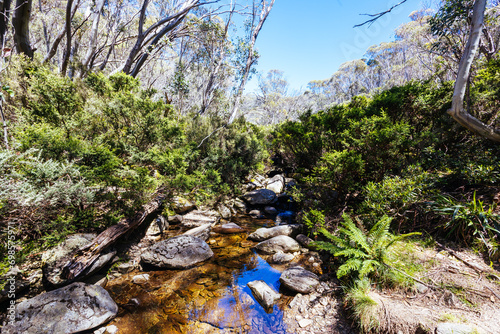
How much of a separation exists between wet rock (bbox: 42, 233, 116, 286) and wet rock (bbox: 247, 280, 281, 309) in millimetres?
2986

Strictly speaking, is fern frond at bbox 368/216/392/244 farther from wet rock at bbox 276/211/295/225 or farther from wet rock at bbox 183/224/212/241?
wet rock at bbox 183/224/212/241

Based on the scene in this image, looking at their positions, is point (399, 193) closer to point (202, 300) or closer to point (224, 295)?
point (224, 295)

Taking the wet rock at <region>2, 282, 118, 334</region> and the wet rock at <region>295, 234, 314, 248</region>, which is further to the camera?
the wet rock at <region>295, 234, 314, 248</region>

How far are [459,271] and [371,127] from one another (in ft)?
10.8

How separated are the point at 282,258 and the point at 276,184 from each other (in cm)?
617

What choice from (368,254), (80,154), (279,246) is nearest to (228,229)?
(279,246)

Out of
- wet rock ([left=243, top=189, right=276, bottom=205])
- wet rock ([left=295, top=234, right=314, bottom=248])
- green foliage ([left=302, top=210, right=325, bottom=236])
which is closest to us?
green foliage ([left=302, top=210, right=325, bottom=236])

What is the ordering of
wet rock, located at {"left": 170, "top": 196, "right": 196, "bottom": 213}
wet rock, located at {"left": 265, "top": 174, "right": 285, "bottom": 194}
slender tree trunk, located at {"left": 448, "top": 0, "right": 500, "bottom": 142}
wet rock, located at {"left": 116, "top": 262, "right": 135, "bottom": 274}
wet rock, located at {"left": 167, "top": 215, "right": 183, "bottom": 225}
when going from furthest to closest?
wet rock, located at {"left": 265, "top": 174, "right": 285, "bottom": 194} → wet rock, located at {"left": 170, "top": 196, "right": 196, "bottom": 213} → wet rock, located at {"left": 167, "top": 215, "right": 183, "bottom": 225} → wet rock, located at {"left": 116, "top": 262, "right": 135, "bottom": 274} → slender tree trunk, located at {"left": 448, "top": 0, "right": 500, "bottom": 142}

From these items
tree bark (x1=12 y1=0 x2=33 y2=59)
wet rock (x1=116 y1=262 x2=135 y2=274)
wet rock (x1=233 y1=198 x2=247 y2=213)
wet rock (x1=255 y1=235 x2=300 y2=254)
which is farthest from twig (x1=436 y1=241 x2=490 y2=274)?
tree bark (x1=12 y1=0 x2=33 y2=59)

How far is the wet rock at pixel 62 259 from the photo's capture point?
124 inches

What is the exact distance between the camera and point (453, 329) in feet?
7.06

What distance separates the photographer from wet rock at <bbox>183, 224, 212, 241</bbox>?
555cm

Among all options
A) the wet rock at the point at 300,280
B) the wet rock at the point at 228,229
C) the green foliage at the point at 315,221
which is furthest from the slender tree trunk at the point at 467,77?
the wet rock at the point at 228,229

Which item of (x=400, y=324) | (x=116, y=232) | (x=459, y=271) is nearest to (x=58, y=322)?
(x=116, y=232)
